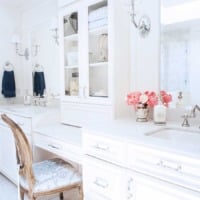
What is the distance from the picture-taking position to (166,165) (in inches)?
45.9

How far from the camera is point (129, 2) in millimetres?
1920

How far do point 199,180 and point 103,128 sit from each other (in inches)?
27.1

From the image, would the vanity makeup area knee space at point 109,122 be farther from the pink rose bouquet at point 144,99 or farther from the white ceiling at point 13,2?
the white ceiling at point 13,2

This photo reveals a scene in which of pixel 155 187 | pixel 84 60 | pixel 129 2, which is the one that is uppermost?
pixel 129 2

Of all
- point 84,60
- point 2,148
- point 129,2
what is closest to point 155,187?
point 84,60

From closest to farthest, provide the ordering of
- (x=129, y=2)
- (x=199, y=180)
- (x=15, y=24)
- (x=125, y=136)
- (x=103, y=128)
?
1. (x=199, y=180)
2. (x=125, y=136)
3. (x=103, y=128)
4. (x=129, y=2)
5. (x=15, y=24)

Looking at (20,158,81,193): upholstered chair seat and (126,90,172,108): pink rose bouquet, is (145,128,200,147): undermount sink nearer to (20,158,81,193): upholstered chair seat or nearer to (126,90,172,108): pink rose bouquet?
(126,90,172,108): pink rose bouquet

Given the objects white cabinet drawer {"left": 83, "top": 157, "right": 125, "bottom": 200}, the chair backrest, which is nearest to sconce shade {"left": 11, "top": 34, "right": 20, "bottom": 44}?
the chair backrest

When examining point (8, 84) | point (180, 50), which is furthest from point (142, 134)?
point (8, 84)

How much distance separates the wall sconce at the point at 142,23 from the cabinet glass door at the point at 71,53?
1.67 ft

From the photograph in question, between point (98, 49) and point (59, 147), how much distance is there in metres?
0.87

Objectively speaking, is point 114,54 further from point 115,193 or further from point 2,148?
point 2,148

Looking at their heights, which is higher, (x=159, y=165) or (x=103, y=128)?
(x=103, y=128)

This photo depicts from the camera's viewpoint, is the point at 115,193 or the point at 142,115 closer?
the point at 115,193
